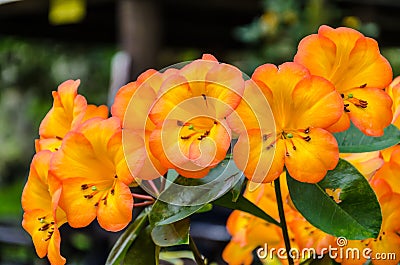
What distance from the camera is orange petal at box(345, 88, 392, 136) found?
51 cm

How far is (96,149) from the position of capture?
0.51 m

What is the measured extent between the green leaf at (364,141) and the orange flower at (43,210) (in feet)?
0.77

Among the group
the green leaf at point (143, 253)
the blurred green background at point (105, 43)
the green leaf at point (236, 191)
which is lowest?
the blurred green background at point (105, 43)

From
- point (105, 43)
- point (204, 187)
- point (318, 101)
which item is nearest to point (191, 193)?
point (204, 187)

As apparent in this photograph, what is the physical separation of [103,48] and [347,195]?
5.48m

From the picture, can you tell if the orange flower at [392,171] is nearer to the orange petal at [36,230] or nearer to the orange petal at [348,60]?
the orange petal at [348,60]

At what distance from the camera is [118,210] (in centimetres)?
48

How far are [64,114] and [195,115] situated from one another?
5.5 inches

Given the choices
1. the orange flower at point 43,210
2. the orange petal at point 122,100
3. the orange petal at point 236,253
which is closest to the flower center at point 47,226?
the orange flower at point 43,210

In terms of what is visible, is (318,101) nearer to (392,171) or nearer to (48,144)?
(392,171)

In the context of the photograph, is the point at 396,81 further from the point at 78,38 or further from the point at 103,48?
the point at 103,48

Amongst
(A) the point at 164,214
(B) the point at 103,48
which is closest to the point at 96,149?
(A) the point at 164,214

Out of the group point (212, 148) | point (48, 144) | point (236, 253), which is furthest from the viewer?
point (236, 253)

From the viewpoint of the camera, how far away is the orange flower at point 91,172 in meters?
0.49
